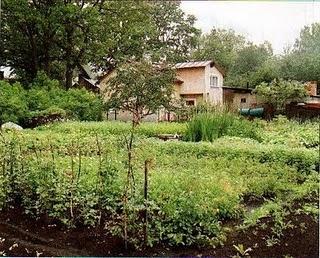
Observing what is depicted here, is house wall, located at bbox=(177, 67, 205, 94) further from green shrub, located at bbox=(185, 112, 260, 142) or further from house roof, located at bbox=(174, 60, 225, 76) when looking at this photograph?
green shrub, located at bbox=(185, 112, 260, 142)

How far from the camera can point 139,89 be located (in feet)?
8.06

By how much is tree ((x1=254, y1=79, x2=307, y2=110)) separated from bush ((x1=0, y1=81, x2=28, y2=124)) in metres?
0.99

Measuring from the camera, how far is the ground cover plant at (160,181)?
89.7 inches

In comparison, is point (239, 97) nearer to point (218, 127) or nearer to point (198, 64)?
point (198, 64)

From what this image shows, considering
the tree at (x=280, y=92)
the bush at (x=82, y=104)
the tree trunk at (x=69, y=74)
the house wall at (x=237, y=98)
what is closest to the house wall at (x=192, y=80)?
the house wall at (x=237, y=98)

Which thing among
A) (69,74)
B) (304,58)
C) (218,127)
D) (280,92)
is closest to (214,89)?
(280,92)

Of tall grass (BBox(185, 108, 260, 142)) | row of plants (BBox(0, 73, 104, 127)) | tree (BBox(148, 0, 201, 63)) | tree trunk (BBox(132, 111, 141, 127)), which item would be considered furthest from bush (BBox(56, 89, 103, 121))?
tall grass (BBox(185, 108, 260, 142))

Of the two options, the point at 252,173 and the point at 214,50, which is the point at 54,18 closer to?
the point at 214,50

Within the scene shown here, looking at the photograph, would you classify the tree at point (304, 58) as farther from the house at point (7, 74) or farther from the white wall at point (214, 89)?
the house at point (7, 74)

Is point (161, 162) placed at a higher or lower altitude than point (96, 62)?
lower

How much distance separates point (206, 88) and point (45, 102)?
70 cm

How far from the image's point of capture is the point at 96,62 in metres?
2.51

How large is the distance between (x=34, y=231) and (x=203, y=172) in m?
0.73

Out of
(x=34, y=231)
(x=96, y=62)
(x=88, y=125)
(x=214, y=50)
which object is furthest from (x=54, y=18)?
(x=34, y=231)
